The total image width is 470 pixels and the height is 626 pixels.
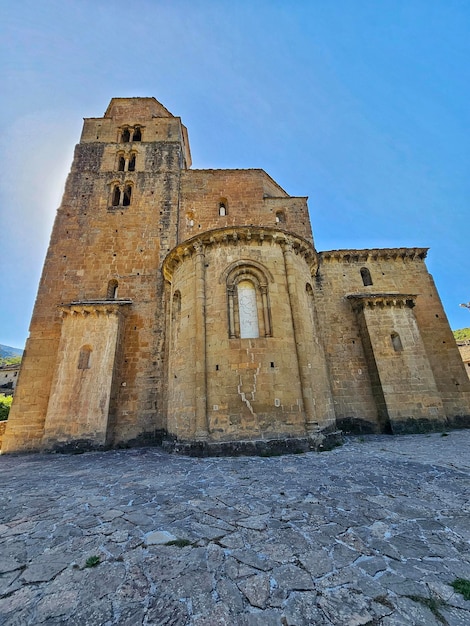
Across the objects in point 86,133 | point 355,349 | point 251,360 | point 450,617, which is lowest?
point 450,617

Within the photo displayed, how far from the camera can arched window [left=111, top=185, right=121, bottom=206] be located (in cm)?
1736

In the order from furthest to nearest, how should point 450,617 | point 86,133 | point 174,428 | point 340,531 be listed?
point 86,133, point 174,428, point 340,531, point 450,617

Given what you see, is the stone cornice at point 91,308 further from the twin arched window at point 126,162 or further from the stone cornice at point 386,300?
the stone cornice at point 386,300

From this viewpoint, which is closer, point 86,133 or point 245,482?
point 245,482

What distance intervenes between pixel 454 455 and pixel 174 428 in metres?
8.82

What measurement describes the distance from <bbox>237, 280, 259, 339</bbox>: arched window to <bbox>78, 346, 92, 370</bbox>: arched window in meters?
7.47

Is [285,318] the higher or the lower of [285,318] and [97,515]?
the higher

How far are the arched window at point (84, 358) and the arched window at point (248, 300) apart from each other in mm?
7133

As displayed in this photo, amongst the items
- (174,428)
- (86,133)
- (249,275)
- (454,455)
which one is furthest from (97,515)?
(86,133)

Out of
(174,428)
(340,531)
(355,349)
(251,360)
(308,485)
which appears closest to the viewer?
(340,531)

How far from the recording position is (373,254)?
16.6m

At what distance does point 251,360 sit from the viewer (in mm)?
9398

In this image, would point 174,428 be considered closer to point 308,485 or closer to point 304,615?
point 308,485

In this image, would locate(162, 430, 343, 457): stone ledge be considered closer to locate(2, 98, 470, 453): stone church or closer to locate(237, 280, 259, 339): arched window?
locate(2, 98, 470, 453): stone church
